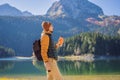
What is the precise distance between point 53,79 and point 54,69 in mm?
209

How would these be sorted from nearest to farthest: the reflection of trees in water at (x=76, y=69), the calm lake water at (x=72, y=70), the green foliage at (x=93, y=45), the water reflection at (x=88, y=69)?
1. the calm lake water at (x=72, y=70)
2. the water reflection at (x=88, y=69)
3. the reflection of trees in water at (x=76, y=69)
4. the green foliage at (x=93, y=45)

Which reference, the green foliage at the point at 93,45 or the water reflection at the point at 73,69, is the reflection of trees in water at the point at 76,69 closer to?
the water reflection at the point at 73,69

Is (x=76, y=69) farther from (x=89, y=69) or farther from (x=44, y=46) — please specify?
(x=44, y=46)

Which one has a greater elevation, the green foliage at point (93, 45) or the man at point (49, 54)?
the man at point (49, 54)

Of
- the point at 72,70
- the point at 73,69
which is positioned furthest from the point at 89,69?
the point at 72,70

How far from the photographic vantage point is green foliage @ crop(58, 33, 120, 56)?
543 feet

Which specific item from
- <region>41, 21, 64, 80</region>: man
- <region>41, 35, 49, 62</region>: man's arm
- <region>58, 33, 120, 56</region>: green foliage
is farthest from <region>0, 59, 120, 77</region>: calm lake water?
<region>58, 33, 120, 56</region>: green foliage

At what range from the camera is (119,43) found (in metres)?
171

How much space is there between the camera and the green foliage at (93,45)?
165625 mm

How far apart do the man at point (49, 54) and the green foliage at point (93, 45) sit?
510ft

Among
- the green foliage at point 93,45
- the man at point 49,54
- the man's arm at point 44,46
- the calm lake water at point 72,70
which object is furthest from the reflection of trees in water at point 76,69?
the green foliage at point 93,45

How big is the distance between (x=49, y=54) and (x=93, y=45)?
6345 inches

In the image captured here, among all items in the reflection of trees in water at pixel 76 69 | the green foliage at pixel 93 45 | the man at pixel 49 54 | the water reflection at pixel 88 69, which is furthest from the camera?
the green foliage at pixel 93 45

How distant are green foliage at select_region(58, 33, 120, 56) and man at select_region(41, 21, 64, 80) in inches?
6122
